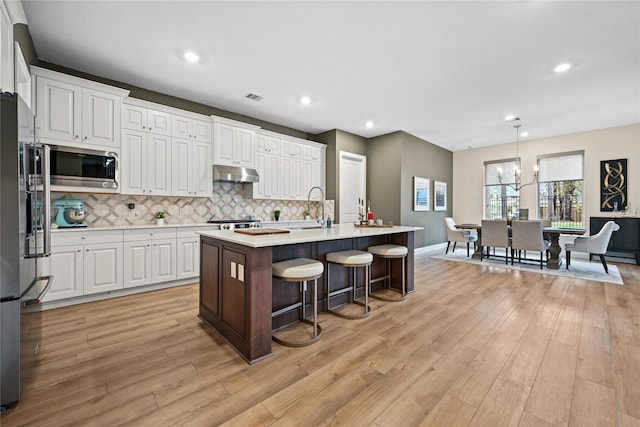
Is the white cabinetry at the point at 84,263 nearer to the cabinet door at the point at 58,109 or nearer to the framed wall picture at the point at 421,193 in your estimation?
the cabinet door at the point at 58,109

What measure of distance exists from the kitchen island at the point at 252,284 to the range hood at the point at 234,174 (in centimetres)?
197

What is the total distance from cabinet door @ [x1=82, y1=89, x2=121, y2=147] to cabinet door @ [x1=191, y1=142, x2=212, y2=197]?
1001 mm

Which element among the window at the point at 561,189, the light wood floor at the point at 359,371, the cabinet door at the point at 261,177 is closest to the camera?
the light wood floor at the point at 359,371

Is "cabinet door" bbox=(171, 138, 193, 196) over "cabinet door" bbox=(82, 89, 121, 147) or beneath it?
beneath

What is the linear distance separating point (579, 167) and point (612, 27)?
489 cm

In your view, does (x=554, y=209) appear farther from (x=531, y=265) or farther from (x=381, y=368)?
(x=381, y=368)

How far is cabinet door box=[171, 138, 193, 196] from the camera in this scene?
402 cm

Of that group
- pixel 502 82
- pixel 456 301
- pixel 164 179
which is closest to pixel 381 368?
pixel 456 301

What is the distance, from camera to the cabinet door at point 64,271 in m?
2.95

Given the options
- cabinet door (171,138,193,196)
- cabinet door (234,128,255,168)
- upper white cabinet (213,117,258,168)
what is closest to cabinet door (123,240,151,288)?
cabinet door (171,138,193,196)

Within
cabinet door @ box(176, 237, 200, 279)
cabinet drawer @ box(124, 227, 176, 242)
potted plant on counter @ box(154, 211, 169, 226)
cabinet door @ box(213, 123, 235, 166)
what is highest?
cabinet door @ box(213, 123, 235, 166)

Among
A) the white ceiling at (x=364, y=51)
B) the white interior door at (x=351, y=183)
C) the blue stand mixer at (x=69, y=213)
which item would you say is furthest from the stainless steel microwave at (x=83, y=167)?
the white interior door at (x=351, y=183)

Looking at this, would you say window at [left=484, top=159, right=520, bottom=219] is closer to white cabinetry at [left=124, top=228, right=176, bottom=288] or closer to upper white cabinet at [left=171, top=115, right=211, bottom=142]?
upper white cabinet at [left=171, top=115, right=211, bottom=142]

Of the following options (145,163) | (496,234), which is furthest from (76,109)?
(496,234)
